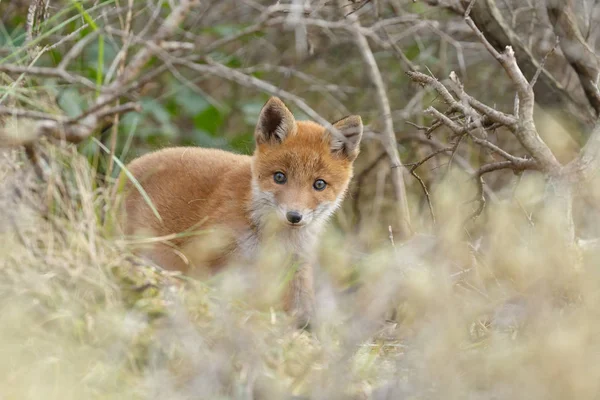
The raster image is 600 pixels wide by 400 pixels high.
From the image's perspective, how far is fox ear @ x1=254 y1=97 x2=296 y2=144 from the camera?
4.40m

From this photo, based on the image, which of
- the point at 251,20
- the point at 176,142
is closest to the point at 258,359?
the point at 176,142

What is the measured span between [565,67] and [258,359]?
132 inches

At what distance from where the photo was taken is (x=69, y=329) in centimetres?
252

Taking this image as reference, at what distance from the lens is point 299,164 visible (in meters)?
4.42

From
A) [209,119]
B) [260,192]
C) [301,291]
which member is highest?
[260,192]

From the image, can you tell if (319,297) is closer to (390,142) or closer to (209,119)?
(390,142)

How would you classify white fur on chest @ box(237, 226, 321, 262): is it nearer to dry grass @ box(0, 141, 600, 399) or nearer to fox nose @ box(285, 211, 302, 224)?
fox nose @ box(285, 211, 302, 224)

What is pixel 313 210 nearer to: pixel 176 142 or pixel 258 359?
pixel 258 359

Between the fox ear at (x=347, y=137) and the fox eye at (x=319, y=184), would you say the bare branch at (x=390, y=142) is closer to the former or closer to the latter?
the fox ear at (x=347, y=137)

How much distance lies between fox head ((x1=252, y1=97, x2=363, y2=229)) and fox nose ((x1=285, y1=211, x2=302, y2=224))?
0.07 meters

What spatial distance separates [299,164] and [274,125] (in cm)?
29

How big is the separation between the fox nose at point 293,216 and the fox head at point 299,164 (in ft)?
0.23

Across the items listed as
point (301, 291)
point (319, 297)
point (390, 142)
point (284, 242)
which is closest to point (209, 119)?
point (390, 142)

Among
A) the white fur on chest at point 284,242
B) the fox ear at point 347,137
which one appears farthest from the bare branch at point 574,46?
the white fur on chest at point 284,242
